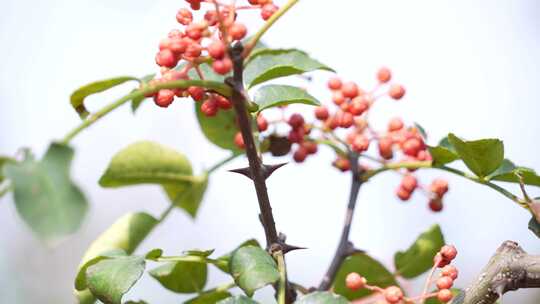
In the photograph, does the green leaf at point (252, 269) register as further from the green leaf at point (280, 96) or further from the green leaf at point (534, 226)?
the green leaf at point (534, 226)

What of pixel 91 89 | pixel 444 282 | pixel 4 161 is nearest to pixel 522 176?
pixel 444 282

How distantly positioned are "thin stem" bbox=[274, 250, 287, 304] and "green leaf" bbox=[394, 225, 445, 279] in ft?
1.37

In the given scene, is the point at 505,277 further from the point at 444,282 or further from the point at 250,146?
the point at 250,146

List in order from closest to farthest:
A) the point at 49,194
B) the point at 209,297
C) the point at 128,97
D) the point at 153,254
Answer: the point at 49,194
the point at 128,97
the point at 153,254
the point at 209,297

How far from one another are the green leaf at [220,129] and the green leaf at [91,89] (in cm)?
39

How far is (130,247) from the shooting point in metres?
1.39

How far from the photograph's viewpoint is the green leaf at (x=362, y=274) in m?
1.41

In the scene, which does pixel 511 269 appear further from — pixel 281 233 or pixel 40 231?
pixel 40 231

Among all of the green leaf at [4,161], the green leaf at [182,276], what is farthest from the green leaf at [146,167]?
the green leaf at [4,161]

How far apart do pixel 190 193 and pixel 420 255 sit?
14.4 inches

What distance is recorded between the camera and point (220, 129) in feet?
4.85

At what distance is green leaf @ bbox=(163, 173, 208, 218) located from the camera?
58.4 inches

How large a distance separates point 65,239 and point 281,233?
1.55 feet

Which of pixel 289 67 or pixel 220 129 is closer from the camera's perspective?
pixel 289 67
